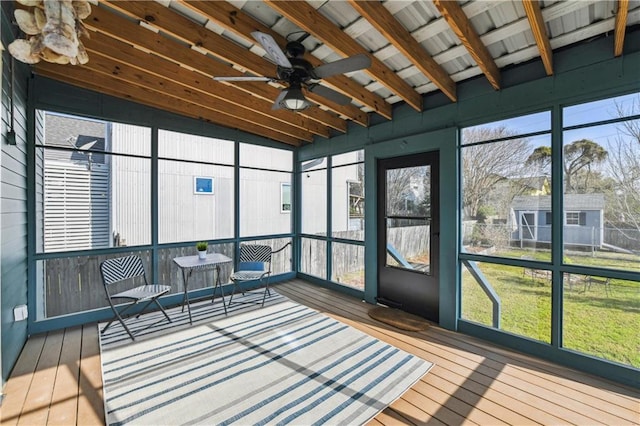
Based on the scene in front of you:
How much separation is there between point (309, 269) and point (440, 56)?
4.09 metres

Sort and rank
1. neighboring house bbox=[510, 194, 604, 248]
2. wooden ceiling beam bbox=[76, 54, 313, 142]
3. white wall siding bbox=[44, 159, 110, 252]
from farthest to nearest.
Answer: white wall siding bbox=[44, 159, 110, 252]
wooden ceiling beam bbox=[76, 54, 313, 142]
neighboring house bbox=[510, 194, 604, 248]

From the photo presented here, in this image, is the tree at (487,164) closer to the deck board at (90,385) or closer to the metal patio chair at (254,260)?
the metal patio chair at (254,260)

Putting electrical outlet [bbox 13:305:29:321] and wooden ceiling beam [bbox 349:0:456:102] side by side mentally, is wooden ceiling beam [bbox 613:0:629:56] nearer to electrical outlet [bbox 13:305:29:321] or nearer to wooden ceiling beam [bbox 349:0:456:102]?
wooden ceiling beam [bbox 349:0:456:102]

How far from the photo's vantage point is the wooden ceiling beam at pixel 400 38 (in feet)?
6.48

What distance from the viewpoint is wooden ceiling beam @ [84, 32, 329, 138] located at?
2.64 metres

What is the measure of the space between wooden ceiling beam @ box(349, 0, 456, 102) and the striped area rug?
2.80 metres

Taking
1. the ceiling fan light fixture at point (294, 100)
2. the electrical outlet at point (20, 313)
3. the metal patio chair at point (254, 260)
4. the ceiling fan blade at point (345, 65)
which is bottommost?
the electrical outlet at point (20, 313)

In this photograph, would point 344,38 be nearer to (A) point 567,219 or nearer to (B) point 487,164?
(B) point 487,164

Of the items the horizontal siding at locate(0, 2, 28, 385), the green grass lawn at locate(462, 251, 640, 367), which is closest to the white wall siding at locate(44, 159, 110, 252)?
the horizontal siding at locate(0, 2, 28, 385)

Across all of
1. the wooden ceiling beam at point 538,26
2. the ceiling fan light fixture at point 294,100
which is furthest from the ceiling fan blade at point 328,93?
the wooden ceiling beam at point 538,26

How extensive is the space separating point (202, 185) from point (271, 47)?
3145 mm

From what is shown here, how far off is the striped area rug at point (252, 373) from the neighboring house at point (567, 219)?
172 cm

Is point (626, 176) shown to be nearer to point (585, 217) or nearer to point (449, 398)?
point (585, 217)

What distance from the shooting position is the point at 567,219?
2.67m
